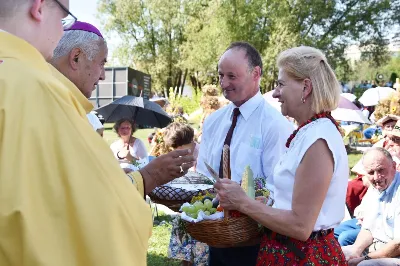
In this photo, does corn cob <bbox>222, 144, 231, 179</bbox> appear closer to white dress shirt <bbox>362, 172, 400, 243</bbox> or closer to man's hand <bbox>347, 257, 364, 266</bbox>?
man's hand <bbox>347, 257, 364, 266</bbox>

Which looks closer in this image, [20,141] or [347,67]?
[20,141]

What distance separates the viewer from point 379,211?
15.1 ft

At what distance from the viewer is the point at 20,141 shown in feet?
3.23

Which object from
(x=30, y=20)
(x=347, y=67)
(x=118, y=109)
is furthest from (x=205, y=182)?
(x=347, y=67)

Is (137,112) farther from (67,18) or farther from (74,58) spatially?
(67,18)

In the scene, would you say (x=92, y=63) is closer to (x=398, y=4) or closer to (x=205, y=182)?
(x=205, y=182)

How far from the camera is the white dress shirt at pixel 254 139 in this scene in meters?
3.32

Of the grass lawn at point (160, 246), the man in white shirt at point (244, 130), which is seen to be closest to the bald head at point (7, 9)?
the man in white shirt at point (244, 130)

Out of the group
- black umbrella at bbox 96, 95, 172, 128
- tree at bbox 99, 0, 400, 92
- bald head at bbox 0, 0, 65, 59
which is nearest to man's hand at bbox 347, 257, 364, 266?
bald head at bbox 0, 0, 65, 59

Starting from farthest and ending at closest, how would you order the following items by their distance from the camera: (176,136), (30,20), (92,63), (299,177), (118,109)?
1. (118,109)
2. (176,136)
3. (92,63)
4. (299,177)
5. (30,20)

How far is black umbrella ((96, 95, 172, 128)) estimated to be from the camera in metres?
8.33

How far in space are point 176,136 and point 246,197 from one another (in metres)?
3.63

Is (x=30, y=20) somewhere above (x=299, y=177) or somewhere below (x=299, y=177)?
above

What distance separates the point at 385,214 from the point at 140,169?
3.17 m
